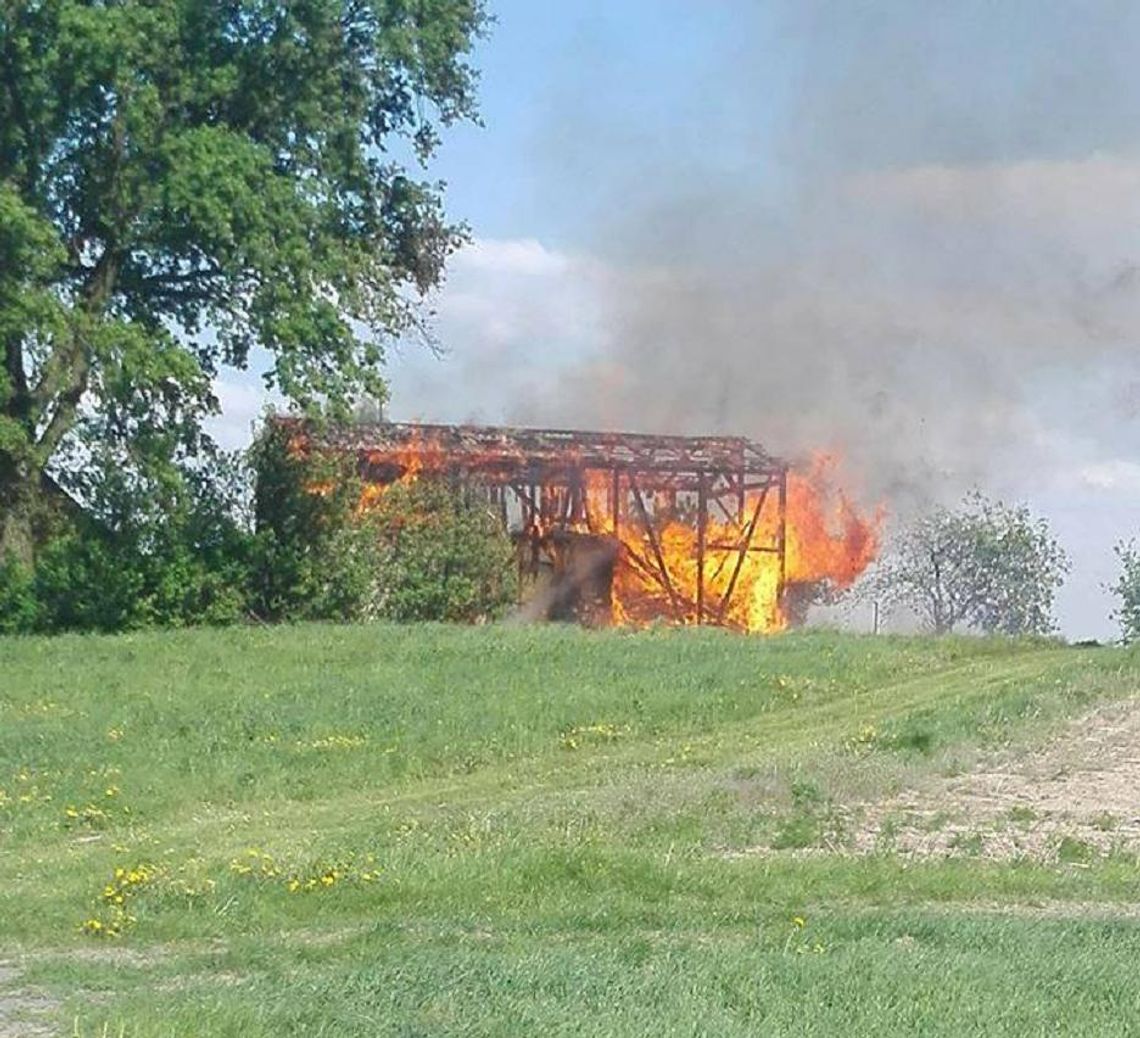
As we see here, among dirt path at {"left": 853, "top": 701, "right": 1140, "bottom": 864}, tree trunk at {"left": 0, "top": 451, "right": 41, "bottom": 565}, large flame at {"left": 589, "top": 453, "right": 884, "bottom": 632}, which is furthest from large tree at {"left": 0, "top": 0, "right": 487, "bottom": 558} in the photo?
dirt path at {"left": 853, "top": 701, "right": 1140, "bottom": 864}

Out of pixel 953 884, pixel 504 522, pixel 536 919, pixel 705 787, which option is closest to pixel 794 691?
pixel 705 787

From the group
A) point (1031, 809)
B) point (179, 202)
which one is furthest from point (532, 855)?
point (179, 202)

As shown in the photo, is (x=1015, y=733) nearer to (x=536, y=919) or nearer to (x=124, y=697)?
(x=536, y=919)

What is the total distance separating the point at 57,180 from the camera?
1446 inches

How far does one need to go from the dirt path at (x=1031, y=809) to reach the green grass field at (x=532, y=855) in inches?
11.4

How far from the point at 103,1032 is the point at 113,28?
92.2ft

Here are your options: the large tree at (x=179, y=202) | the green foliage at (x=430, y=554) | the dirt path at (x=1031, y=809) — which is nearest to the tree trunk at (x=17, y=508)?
the large tree at (x=179, y=202)

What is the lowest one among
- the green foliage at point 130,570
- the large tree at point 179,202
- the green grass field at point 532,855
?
the green grass field at point 532,855

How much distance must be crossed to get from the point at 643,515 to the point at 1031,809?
23569 millimetres

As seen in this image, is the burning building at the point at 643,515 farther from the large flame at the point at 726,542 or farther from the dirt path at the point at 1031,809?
the dirt path at the point at 1031,809

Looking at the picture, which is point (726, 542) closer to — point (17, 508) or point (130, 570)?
point (130, 570)

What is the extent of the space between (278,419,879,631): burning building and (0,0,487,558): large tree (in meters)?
3.26

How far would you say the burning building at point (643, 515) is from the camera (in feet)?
132

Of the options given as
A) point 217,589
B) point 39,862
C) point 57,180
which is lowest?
point 39,862
